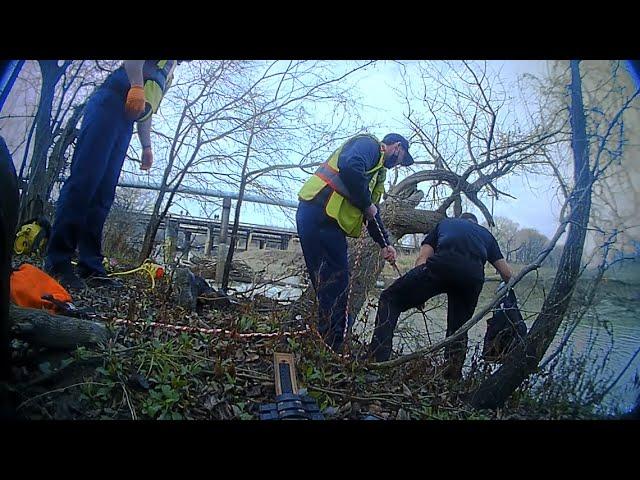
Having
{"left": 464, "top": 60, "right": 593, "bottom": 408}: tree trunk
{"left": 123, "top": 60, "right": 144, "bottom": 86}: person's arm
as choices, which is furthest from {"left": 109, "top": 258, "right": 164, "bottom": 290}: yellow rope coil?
{"left": 464, "top": 60, "right": 593, "bottom": 408}: tree trunk

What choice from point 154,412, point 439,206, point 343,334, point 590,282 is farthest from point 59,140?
point 590,282

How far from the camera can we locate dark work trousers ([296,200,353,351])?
180 centimetres

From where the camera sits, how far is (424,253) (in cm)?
180

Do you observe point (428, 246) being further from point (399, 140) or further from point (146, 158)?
point (146, 158)

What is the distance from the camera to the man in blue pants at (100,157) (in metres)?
1.71

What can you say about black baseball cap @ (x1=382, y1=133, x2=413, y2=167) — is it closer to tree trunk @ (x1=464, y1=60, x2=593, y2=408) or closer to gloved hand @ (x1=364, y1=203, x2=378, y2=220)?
gloved hand @ (x1=364, y1=203, x2=378, y2=220)

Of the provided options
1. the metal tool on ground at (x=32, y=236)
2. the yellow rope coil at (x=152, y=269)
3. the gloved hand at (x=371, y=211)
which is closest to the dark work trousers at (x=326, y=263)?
the gloved hand at (x=371, y=211)

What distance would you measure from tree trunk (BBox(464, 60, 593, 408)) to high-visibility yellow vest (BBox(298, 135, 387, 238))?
75 cm

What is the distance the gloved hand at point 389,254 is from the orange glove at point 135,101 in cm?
114

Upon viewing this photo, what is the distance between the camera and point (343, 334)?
179cm

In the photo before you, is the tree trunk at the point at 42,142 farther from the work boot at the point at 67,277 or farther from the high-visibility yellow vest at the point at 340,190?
the high-visibility yellow vest at the point at 340,190
